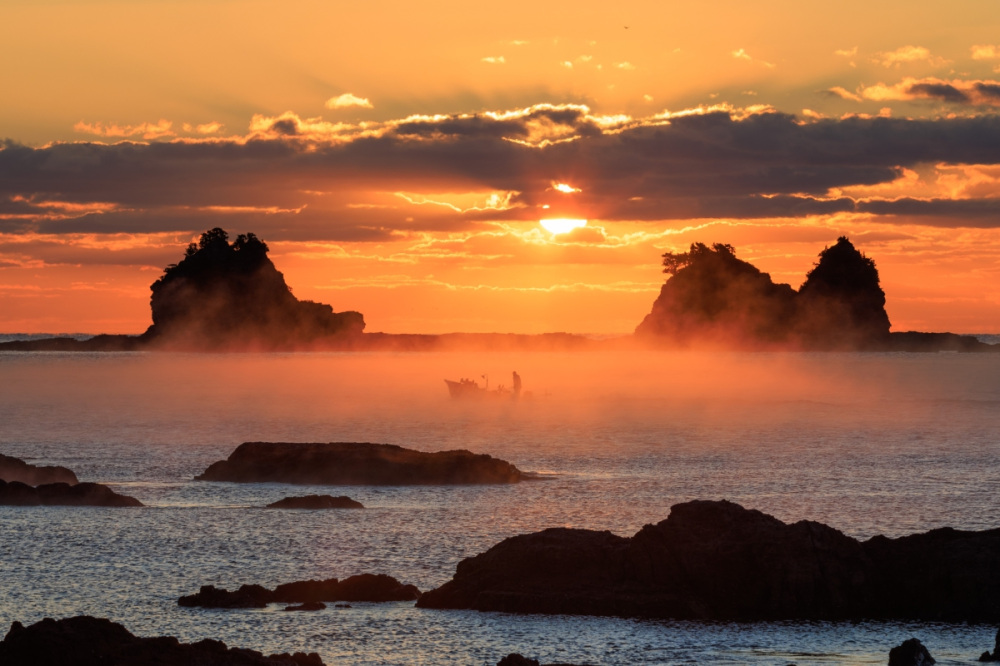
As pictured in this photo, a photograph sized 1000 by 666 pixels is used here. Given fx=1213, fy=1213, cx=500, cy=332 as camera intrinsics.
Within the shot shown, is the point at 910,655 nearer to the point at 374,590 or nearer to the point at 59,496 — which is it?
the point at 374,590

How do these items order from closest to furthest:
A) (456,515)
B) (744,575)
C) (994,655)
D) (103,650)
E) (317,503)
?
1. (103,650)
2. (994,655)
3. (744,575)
4. (456,515)
5. (317,503)

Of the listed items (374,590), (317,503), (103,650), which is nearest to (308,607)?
(374,590)

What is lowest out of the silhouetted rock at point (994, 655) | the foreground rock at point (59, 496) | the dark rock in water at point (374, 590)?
the foreground rock at point (59, 496)

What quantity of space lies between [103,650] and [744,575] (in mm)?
13269

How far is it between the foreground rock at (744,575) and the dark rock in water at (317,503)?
→ 714 inches

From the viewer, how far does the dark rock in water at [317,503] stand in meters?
44.6

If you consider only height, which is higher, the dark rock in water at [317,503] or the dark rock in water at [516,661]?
the dark rock in water at [516,661]

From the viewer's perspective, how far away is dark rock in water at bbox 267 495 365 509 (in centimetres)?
4456

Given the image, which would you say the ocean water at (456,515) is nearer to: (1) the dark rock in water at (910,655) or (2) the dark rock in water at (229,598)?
(2) the dark rock in water at (229,598)

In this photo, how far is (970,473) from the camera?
61.8 metres

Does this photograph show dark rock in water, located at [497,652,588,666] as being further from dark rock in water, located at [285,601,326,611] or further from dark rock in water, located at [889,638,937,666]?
dark rock in water, located at [285,601,326,611]

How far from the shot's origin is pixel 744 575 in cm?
2595

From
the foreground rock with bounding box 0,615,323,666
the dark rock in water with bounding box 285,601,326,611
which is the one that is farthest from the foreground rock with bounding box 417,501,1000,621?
the foreground rock with bounding box 0,615,323,666

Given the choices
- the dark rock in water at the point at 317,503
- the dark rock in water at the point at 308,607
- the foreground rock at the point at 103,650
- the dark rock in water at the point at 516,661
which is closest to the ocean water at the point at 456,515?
the dark rock in water at the point at 308,607
